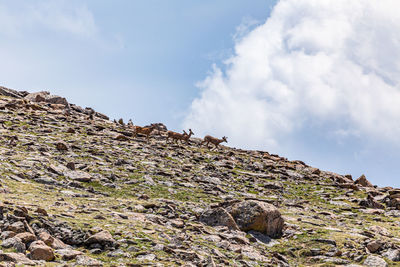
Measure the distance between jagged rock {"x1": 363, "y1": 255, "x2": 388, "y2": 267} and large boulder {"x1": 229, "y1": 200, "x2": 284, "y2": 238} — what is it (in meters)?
4.10

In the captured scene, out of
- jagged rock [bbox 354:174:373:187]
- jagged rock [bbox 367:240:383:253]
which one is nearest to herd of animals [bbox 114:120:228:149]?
jagged rock [bbox 354:174:373:187]

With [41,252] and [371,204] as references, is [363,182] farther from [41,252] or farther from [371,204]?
[41,252]

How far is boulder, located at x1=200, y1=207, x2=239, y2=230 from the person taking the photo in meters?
17.9

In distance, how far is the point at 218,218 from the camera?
1809cm

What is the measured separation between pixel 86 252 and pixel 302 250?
9522mm

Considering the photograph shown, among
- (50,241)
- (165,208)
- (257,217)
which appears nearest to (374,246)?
(257,217)

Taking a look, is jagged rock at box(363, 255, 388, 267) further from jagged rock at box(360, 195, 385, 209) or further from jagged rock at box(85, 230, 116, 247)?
jagged rock at box(360, 195, 385, 209)

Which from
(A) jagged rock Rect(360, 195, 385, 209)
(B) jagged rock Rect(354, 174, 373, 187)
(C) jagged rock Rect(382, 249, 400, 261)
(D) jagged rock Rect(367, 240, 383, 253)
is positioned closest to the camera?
(C) jagged rock Rect(382, 249, 400, 261)

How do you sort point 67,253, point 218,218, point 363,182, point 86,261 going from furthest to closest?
point 363,182
point 218,218
point 67,253
point 86,261

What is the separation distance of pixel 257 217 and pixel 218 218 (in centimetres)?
180

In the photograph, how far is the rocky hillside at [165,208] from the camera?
496 inches

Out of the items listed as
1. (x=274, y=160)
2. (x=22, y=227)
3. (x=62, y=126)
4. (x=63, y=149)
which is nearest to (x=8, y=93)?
(x=62, y=126)

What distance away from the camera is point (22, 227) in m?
11.8

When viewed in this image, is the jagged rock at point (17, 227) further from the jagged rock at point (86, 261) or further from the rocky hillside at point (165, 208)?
the jagged rock at point (86, 261)
